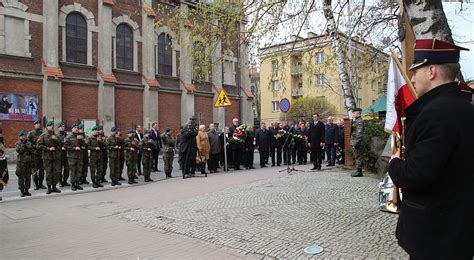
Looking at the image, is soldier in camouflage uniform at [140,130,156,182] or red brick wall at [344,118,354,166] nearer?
soldier in camouflage uniform at [140,130,156,182]

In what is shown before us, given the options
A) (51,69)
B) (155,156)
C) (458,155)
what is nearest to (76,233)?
(458,155)

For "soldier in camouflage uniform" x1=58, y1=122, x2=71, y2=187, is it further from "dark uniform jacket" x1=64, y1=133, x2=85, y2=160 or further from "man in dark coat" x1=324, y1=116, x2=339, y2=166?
"man in dark coat" x1=324, y1=116, x2=339, y2=166

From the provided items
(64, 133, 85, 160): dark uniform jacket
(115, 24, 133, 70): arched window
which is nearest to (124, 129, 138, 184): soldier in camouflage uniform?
(64, 133, 85, 160): dark uniform jacket

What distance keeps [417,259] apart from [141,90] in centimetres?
2872

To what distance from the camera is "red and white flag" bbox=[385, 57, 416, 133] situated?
3.45 meters

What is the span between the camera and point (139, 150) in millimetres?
14914

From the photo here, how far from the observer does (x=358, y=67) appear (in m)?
18.1

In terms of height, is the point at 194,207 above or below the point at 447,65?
below

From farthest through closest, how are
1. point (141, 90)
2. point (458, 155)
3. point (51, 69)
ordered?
point (141, 90), point (51, 69), point (458, 155)

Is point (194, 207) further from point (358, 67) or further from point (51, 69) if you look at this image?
point (51, 69)

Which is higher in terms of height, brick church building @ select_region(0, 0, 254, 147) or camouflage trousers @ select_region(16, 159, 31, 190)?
brick church building @ select_region(0, 0, 254, 147)

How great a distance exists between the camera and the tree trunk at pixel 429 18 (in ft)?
15.4

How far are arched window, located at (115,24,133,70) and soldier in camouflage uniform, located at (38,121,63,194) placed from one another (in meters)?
18.5

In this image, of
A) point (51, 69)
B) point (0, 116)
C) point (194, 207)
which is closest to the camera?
point (194, 207)
